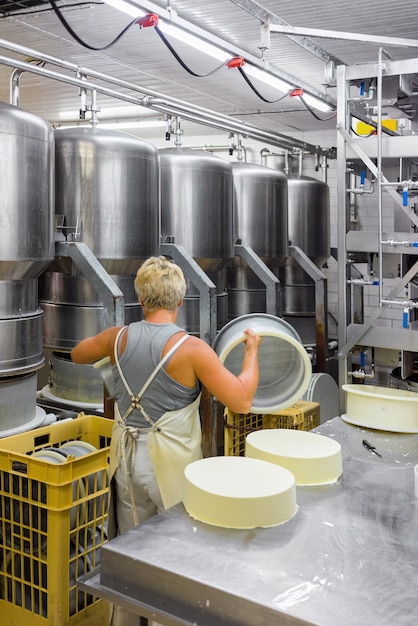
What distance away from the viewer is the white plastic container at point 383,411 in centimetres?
233

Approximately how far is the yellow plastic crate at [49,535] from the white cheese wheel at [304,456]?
0.67 metres

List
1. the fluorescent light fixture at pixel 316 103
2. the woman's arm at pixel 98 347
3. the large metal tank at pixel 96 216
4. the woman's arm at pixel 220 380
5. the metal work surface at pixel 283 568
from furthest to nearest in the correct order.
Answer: the fluorescent light fixture at pixel 316 103 < the large metal tank at pixel 96 216 < the woman's arm at pixel 98 347 < the woman's arm at pixel 220 380 < the metal work surface at pixel 283 568

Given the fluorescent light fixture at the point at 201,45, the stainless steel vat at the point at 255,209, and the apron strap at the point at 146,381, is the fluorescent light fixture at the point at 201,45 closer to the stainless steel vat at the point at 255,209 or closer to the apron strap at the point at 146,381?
the stainless steel vat at the point at 255,209

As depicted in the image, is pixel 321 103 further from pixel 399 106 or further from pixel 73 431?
pixel 73 431

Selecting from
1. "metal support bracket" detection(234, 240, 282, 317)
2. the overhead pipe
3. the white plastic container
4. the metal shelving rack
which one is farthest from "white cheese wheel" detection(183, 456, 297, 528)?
"metal support bracket" detection(234, 240, 282, 317)

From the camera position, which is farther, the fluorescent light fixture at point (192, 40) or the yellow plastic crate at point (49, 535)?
the fluorescent light fixture at point (192, 40)

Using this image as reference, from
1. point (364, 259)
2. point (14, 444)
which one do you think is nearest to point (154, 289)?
point (14, 444)

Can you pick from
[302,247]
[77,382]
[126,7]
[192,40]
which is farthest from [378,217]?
[302,247]

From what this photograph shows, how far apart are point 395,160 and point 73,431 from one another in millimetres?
2794

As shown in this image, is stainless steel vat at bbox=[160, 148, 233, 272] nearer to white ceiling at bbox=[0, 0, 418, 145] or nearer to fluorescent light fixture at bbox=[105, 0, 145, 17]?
white ceiling at bbox=[0, 0, 418, 145]

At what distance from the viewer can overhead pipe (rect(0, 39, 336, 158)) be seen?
3586mm

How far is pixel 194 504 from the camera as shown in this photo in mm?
1643

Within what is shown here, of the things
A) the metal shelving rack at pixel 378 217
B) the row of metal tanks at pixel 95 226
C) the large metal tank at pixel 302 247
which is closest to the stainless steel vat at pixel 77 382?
the row of metal tanks at pixel 95 226

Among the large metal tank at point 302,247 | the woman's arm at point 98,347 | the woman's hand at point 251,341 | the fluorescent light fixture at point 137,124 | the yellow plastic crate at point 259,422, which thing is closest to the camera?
the woman's hand at point 251,341
